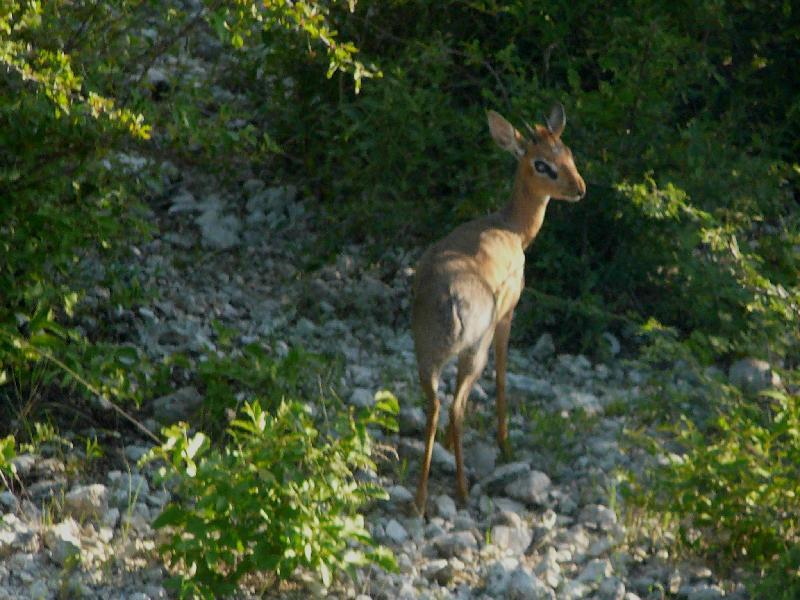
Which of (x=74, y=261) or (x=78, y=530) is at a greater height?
(x=74, y=261)

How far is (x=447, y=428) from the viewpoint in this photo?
691 cm

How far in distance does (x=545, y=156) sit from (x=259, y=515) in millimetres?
3468

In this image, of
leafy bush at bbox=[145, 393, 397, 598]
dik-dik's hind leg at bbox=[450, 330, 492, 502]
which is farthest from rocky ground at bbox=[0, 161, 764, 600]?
leafy bush at bbox=[145, 393, 397, 598]

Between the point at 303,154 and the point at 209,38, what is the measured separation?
1.67 m

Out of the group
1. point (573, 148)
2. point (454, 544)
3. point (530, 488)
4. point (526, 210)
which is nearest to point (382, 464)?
point (530, 488)

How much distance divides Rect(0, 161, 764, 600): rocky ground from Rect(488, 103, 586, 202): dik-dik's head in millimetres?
889

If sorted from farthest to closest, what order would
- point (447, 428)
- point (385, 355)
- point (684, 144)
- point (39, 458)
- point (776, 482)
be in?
point (684, 144) < point (385, 355) < point (447, 428) < point (39, 458) < point (776, 482)

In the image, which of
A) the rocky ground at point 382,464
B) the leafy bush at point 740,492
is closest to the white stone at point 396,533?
the rocky ground at point 382,464

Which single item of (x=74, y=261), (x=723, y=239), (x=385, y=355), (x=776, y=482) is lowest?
(x=385, y=355)

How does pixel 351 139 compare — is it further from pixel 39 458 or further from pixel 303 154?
pixel 39 458

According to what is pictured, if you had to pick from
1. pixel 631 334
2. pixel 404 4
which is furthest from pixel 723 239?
pixel 404 4

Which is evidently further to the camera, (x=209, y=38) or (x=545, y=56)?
(x=209, y=38)

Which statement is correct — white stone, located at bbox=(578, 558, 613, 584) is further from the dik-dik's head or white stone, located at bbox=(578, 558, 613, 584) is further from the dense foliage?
the dik-dik's head

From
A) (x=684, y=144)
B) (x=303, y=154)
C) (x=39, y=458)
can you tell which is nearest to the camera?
(x=39, y=458)
